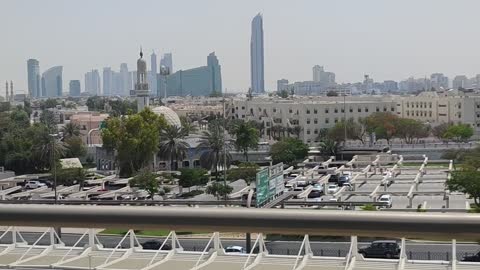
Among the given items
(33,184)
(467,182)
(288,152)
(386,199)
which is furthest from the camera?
(288,152)

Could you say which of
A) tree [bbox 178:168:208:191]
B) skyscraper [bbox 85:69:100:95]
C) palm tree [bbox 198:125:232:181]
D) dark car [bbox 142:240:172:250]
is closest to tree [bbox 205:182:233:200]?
tree [bbox 178:168:208:191]

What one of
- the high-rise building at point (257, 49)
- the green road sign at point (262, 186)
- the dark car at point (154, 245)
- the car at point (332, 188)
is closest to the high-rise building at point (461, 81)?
the high-rise building at point (257, 49)

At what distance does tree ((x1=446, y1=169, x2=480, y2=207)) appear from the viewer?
34.9 feet

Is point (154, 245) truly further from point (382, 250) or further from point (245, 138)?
point (245, 138)

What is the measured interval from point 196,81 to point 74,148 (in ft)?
193

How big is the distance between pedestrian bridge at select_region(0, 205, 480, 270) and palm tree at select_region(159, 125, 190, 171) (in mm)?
15519

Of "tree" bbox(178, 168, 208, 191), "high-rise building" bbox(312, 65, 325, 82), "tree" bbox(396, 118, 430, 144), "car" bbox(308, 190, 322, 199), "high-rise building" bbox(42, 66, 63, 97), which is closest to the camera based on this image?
"car" bbox(308, 190, 322, 199)

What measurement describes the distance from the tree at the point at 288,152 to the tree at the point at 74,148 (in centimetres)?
506

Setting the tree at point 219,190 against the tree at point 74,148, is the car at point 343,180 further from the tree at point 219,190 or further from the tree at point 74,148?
the tree at point 74,148

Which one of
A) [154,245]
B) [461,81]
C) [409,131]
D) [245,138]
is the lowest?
[409,131]

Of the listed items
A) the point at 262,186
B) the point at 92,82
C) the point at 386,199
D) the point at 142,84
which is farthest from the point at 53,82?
the point at 262,186

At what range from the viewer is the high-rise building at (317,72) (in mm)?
82312

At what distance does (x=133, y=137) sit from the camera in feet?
50.5

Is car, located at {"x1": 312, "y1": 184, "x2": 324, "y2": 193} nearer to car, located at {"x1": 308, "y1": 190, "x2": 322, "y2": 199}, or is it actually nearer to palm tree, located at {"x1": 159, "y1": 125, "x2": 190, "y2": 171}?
car, located at {"x1": 308, "y1": 190, "x2": 322, "y2": 199}
